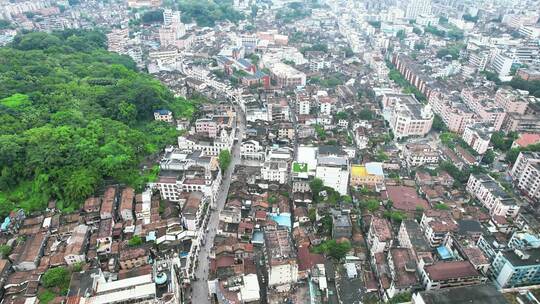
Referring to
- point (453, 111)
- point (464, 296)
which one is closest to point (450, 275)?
point (464, 296)

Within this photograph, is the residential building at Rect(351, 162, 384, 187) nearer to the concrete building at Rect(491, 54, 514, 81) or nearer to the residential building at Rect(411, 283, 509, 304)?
the residential building at Rect(411, 283, 509, 304)

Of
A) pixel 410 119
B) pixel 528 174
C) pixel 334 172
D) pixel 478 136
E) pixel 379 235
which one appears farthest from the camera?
pixel 410 119

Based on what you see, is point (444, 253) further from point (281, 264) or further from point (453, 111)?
point (453, 111)

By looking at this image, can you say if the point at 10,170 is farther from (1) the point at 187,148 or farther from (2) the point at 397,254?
(2) the point at 397,254

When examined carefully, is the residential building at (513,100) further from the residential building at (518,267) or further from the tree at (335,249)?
the tree at (335,249)

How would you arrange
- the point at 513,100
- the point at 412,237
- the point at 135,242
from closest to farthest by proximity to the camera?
the point at 135,242 < the point at 412,237 < the point at 513,100

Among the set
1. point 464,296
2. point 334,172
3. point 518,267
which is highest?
point 334,172

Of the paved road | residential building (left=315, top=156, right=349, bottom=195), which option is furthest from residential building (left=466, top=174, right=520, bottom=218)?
the paved road
